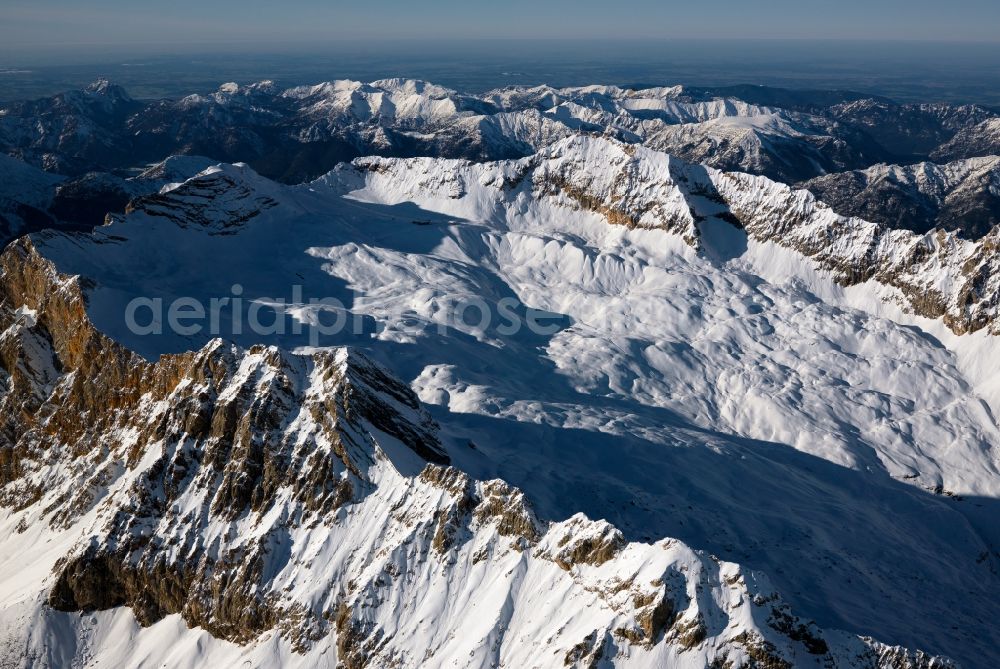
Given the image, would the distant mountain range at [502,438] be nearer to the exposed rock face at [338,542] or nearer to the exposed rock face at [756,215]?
the exposed rock face at [338,542]

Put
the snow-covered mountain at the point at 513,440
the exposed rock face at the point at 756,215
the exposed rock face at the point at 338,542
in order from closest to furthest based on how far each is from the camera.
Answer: the exposed rock face at the point at 338,542 → the snow-covered mountain at the point at 513,440 → the exposed rock face at the point at 756,215

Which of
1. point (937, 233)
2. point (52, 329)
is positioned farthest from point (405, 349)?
point (937, 233)

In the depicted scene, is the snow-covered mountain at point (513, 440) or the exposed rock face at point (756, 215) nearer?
the snow-covered mountain at point (513, 440)

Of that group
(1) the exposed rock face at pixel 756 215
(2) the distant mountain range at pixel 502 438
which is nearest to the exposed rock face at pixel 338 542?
(2) the distant mountain range at pixel 502 438

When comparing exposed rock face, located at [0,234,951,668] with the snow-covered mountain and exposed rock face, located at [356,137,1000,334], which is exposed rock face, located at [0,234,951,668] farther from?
exposed rock face, located at [356,137,1000,334]

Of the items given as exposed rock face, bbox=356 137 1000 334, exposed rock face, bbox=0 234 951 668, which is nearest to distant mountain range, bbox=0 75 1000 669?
exposed rock face, bbox=0 234 951 668

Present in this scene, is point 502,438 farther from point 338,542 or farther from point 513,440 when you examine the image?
point 338,542
